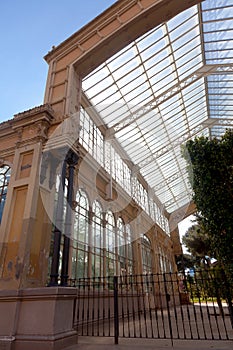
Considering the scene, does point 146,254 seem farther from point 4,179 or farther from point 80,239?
point 4,179

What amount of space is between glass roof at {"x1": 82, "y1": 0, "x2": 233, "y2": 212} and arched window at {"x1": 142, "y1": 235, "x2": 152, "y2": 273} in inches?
217

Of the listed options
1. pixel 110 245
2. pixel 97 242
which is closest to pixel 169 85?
pixel 110 245

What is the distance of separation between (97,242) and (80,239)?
4.95 ft

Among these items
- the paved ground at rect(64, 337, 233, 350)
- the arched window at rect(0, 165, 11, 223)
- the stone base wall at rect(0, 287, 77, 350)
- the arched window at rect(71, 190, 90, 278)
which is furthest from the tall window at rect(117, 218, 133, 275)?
the stone base wall at rect(0, 287, 77, 350)

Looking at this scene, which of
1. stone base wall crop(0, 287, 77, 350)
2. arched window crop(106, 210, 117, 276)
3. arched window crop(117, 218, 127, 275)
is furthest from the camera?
arched window crop(117, 218, 127, 275)

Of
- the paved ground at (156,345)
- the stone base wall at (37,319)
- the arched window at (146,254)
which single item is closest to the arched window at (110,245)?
the arched window at (146,254)

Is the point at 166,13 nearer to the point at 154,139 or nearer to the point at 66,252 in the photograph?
the point at 66,252

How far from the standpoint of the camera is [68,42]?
9.35 metres

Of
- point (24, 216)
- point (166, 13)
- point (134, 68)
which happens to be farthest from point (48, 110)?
point (134, 68)

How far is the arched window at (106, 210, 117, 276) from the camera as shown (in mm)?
11387

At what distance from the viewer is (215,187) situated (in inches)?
270

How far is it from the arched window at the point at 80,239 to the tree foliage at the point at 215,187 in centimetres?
446

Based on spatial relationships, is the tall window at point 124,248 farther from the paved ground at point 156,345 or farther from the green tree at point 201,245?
the paved ground at point 156,345

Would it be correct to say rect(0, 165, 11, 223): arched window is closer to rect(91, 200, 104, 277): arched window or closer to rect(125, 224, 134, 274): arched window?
rect(91, 200, 104, 277): arched window
